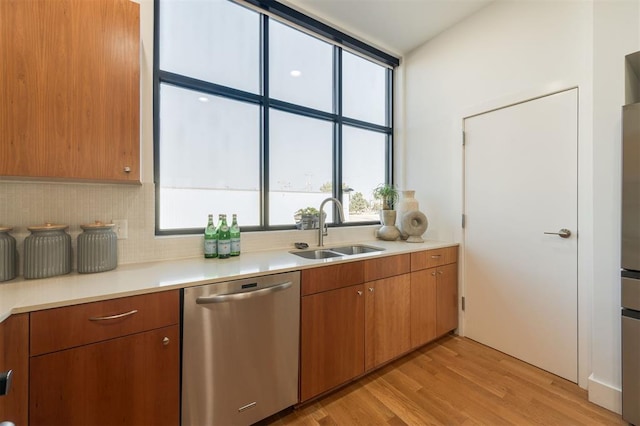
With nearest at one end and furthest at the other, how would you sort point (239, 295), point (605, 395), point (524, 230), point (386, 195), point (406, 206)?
point (239, 295) < point (605, 395) < point (524, 230) < point (406, 206) < point (386, 195)

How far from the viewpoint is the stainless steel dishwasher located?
1.26m

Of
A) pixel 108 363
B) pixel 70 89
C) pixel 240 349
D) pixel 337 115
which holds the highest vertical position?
pixel 337 115

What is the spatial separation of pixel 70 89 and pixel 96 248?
0.79m

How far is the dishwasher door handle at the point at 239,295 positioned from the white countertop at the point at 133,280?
8 cm

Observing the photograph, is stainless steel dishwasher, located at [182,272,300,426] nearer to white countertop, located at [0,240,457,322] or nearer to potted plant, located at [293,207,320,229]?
white countertop, located at [0,240,457,322]

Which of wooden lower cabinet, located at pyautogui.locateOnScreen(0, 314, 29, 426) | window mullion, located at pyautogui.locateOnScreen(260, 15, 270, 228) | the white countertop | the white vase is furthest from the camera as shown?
the white vase

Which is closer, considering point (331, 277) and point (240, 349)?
point (240, 349)

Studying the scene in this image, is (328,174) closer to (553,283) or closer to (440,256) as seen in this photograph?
(440,256)

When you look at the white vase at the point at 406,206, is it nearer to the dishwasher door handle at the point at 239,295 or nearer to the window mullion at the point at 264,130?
the window mullion at the point at 264,130

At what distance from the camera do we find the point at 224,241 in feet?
5.99

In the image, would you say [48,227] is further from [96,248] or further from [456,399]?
[456,399]

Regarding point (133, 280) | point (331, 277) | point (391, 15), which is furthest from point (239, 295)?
point (391, 15)

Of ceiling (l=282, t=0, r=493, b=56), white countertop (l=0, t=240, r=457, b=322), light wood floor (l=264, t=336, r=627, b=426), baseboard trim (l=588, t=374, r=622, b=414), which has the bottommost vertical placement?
light wood floor (l=264, t=336, r=627, b=426)

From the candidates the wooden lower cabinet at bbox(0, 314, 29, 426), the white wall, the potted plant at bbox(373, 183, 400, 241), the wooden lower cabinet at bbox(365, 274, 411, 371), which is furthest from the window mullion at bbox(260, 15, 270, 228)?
the white wall
